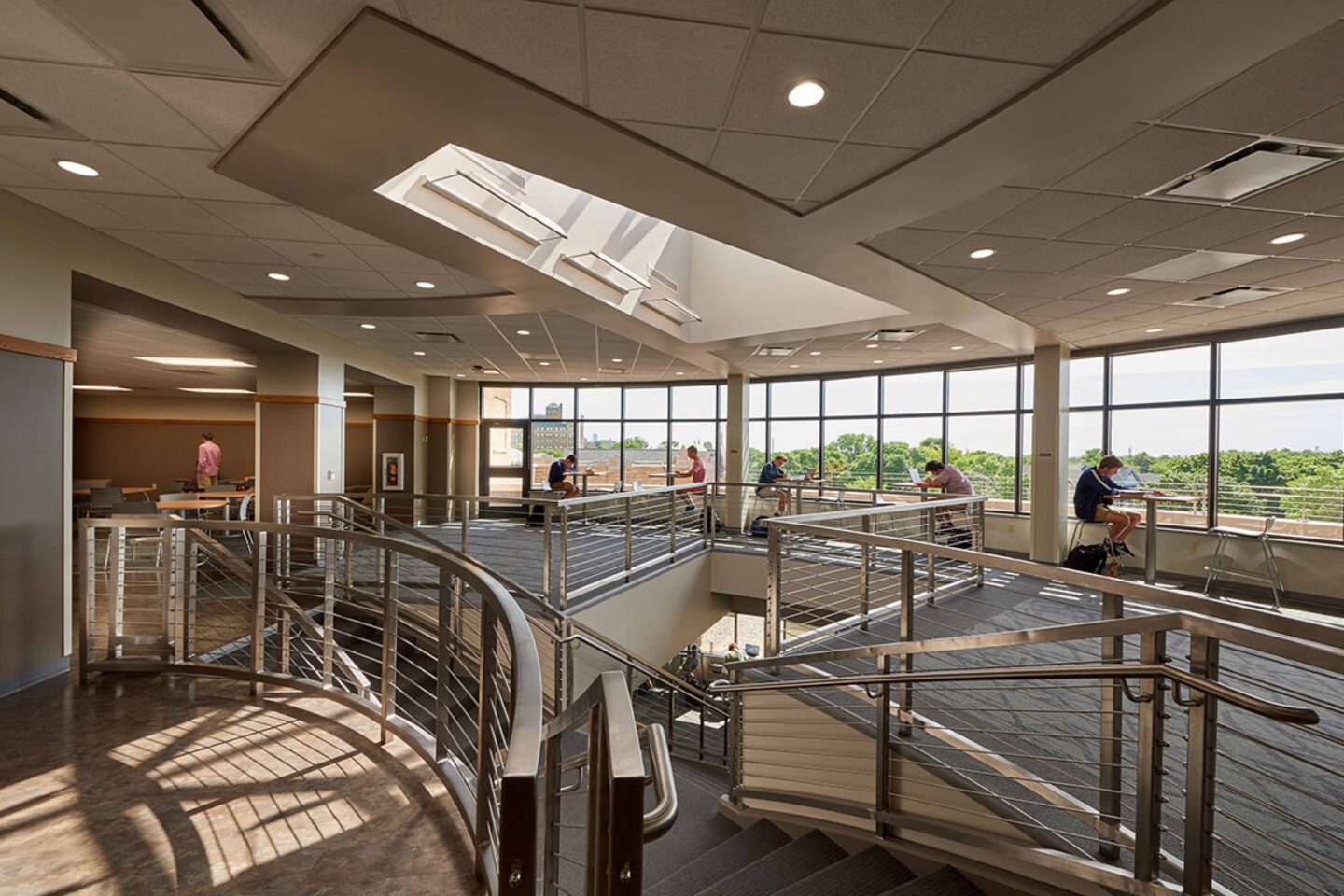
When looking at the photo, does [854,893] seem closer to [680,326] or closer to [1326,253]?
[1326,253]

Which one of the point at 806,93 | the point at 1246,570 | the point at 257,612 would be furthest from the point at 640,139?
the point at 1246,570

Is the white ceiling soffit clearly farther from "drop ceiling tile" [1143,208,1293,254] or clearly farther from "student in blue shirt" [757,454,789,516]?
"student in blue shirt" [757,454,789,516]

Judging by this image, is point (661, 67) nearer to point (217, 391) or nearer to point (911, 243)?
point (911, 243)

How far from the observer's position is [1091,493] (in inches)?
254

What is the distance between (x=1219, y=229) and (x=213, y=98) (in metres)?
6.05

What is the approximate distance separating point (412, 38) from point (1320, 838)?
4.67 meters

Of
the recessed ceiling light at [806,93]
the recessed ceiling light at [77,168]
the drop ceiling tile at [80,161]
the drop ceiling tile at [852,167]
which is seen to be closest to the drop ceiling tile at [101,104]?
the drop ceiling tile at [80,161]

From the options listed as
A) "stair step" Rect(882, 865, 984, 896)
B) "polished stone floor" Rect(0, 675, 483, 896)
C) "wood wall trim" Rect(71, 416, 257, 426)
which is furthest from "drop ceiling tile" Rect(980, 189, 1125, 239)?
"wood wall trim" Rect(71, 416, 257, 426)

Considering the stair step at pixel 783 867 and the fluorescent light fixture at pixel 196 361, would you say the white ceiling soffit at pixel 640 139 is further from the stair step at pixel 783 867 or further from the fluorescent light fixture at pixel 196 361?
the fluorescent light fixture at pixel 196 361

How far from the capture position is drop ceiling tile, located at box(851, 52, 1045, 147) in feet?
8.31

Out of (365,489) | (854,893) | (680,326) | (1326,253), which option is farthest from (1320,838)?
(365,489)

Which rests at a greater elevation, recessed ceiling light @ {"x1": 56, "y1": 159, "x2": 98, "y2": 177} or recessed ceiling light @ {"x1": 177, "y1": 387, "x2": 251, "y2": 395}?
recessed ceiling light @ {"x1": 56, "y1": 159, "x2": 98, "y2": 177}

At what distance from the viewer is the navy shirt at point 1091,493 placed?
6406mm

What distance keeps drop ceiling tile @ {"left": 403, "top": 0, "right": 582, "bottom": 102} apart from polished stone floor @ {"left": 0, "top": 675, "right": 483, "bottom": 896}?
288 cm
